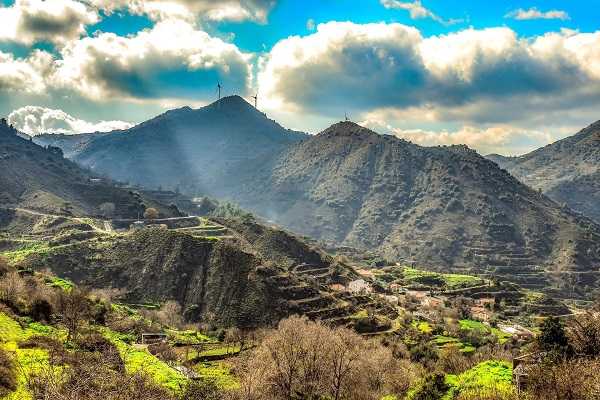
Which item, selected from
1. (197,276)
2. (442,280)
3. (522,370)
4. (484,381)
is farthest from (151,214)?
(522,370)

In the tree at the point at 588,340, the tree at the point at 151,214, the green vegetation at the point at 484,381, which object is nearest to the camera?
the green vegetation at the point at 484,381

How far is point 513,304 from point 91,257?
12827 cm

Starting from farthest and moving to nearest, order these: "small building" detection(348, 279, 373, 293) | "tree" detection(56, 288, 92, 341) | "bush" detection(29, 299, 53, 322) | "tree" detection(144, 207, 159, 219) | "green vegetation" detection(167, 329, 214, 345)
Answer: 1. "tree" detection(144, 207, 159, 219)
2. "small building" detection(348, 279, 373, 293)
3. "green vegetation" detection(167, 329, 214, 345)
4. "bush" detection(29, 299, 53, 322)
5. "tree" detection(56, 288, 92, 341)

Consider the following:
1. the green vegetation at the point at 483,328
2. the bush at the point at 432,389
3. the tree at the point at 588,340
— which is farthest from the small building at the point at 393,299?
the bush at the point at 432,389

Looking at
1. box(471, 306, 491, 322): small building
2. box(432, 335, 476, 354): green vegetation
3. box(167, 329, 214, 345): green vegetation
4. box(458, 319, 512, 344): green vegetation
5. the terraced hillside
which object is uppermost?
the terraced hillside

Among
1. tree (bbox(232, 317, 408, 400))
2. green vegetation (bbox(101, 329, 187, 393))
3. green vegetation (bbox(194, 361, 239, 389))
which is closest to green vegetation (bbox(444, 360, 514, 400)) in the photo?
tree (bbox(232, 317, 408, 400))

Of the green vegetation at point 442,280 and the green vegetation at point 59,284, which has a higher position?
the green vegetation at point 59,284

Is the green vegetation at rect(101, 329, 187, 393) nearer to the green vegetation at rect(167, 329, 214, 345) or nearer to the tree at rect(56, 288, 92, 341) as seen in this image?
the tree at rect(56, 288, 92, 341)

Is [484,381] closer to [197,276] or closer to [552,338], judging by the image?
[552,338]

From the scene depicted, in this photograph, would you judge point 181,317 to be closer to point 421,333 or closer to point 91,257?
point 91,257

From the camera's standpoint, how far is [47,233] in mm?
153625

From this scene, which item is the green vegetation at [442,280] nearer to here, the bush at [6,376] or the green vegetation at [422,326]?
the green vegetation at [422,326]

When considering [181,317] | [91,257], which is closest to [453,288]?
[181,317]

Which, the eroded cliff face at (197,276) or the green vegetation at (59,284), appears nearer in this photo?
the green vegetation at (59,284)
